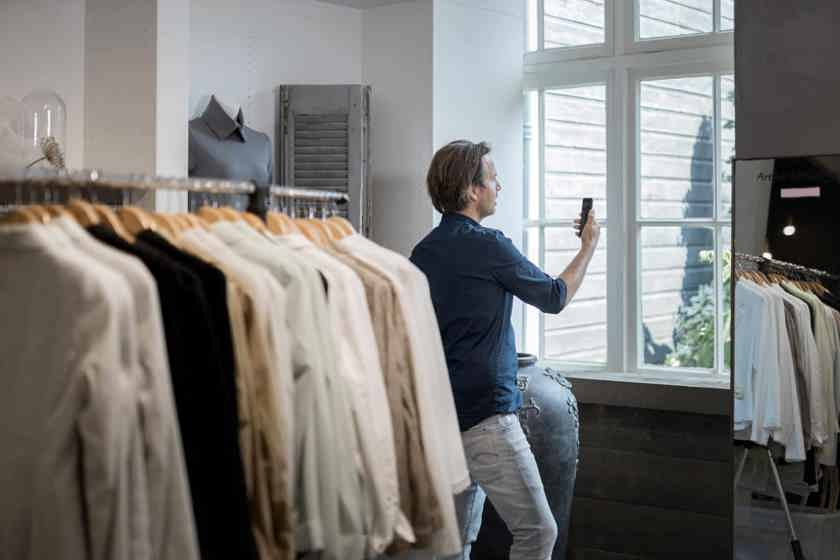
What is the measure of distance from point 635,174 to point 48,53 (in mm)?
2438

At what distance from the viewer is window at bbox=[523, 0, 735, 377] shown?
4.49m

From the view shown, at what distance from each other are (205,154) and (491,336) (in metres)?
1.48

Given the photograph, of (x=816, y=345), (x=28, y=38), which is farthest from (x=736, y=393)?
(x=28, y=38)

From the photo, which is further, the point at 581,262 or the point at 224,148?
the point at 224,148

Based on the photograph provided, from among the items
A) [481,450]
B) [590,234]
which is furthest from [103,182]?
[590,234]

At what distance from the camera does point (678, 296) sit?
458cm

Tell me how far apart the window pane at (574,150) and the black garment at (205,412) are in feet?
10.5

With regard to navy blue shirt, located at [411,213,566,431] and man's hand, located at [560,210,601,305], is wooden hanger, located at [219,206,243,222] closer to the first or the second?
navy blue shirt, located at [411,213,566,431]

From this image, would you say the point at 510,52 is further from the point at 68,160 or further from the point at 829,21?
the point at 68,160

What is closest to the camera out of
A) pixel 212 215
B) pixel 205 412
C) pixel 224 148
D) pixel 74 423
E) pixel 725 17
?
pixel 74 423

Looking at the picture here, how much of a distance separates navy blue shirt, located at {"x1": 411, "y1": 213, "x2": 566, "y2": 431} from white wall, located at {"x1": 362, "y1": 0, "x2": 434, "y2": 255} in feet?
4.75

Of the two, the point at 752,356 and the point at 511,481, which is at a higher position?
the point at 752,356

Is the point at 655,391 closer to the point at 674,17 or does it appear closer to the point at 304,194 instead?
the point at 674,17

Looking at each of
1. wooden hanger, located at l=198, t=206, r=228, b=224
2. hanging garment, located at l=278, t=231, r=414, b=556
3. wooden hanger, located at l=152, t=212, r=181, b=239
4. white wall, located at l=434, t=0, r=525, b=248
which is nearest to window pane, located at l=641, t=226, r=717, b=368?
white wall, located at l=434, t=0, r=525, b=248
